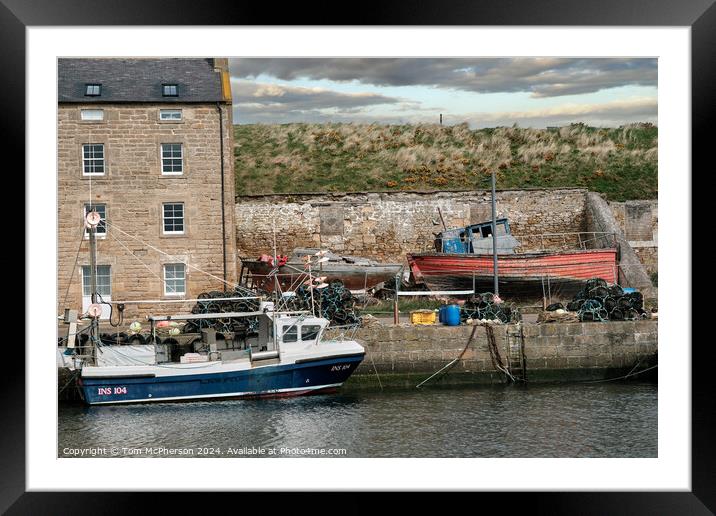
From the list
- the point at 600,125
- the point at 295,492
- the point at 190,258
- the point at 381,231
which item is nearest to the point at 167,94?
the point at 190,258

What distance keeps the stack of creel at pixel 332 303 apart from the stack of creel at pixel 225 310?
3.01ft

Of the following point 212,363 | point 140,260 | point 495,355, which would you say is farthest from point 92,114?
point 495,355

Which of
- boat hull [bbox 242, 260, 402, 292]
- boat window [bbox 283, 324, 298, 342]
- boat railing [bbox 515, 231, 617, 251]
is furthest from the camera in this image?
boat railing [bbox 515, 231, 617, 251]

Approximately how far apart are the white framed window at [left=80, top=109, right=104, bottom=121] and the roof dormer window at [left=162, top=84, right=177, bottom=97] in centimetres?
149

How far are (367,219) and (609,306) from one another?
9619 millimetres

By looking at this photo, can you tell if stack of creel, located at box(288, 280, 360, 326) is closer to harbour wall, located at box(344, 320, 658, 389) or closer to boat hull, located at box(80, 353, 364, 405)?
harbour wall, located at box(344, 320, 658, 389)

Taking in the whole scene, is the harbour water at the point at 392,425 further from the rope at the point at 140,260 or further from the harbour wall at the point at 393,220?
the harbour wall at the point at 393,220

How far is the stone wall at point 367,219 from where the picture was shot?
2677 cm

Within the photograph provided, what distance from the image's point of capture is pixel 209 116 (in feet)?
73.6

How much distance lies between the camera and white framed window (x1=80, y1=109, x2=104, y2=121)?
72.5ft

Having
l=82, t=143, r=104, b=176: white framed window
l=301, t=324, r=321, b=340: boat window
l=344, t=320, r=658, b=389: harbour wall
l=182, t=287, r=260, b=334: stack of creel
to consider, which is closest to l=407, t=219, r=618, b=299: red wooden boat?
l=182, t=287, r=260, b=334: stack of creel

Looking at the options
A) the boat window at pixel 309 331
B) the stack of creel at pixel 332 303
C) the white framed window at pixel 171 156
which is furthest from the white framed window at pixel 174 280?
the boat window at pixel 309 331

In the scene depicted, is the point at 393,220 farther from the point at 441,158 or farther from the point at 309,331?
the point at 309,331

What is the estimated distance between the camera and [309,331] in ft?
57.8
